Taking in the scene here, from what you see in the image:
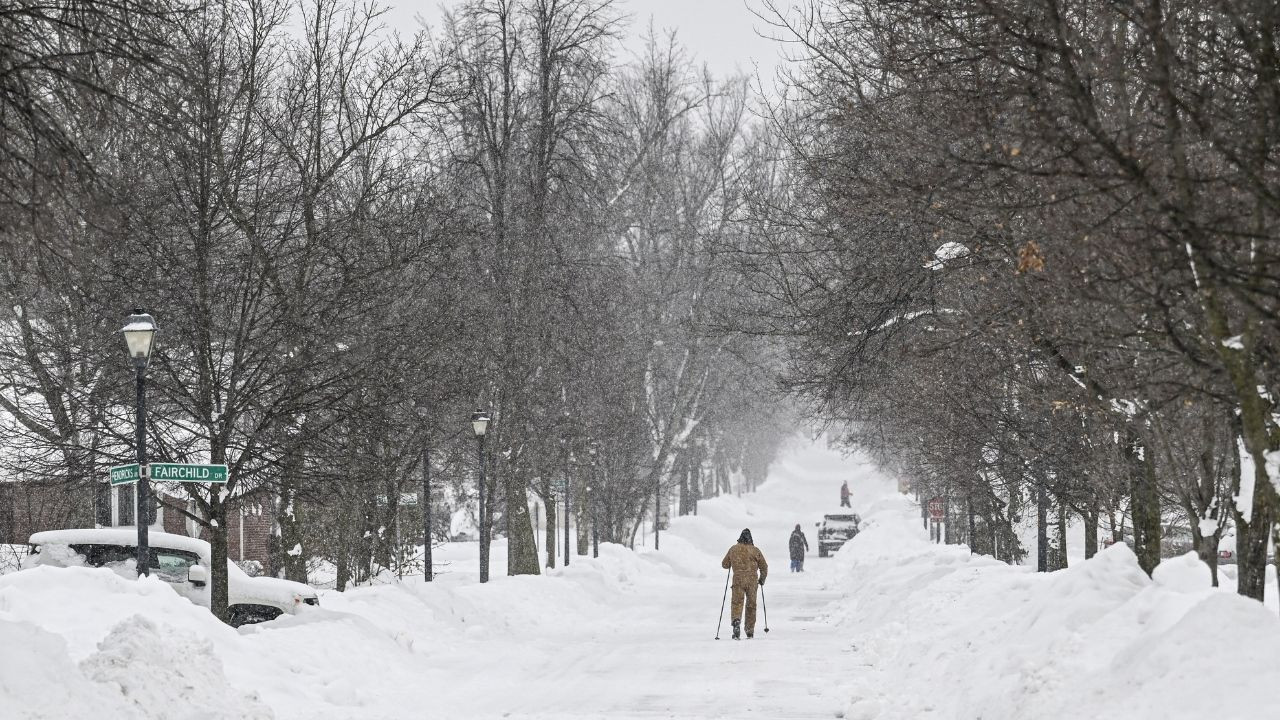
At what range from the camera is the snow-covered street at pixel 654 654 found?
7.96 m

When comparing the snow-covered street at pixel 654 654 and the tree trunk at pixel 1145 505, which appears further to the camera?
the tree trunk at pixel 1145 505

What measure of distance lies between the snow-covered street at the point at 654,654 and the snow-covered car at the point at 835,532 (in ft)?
102

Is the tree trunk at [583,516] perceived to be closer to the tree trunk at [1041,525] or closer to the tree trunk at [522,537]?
the tree trunk at [522,537]

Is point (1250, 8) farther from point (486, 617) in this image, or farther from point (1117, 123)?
point (486, 617)

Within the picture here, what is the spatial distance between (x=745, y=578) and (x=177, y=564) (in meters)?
8.87

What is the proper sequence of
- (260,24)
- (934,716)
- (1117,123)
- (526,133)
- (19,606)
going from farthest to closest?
(526,133)
(260,24)
(19,606)
(934,716)
(1117,123)

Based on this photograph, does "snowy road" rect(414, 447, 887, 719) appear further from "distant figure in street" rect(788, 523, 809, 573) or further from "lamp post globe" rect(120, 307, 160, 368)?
"distant figure in street" rect(788, 523, 809, 573)

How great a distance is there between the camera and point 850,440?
2803cm

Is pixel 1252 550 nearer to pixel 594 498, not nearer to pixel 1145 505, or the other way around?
pixel 1145 505

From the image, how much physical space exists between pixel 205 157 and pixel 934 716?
11.2m

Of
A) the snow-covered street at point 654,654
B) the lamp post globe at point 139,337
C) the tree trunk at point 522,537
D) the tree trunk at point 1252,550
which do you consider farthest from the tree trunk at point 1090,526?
the tree trunk at point 522,537

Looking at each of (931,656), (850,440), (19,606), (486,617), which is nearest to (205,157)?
(19,606)

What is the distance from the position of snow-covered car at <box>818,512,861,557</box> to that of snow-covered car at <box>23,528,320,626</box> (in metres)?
37.3

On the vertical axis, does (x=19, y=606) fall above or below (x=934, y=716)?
above
